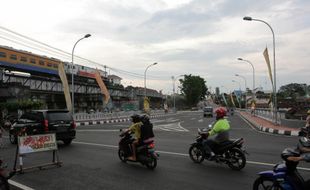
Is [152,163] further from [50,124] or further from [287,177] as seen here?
[50,124]

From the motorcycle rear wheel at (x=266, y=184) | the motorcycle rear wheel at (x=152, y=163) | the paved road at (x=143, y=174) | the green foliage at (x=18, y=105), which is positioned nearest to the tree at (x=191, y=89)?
the green foliage at (x=18, y=105)

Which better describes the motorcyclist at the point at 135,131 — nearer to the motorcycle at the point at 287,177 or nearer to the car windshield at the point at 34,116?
the motorcycle at the point at 287,177

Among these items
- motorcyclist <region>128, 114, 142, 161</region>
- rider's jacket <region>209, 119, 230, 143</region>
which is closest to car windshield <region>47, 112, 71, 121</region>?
A: motorcyclist <region>128, 114, 142, 161</region>

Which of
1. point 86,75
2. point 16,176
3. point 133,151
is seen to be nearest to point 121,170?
point 133,151

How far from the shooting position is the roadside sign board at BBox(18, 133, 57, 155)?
9115mm

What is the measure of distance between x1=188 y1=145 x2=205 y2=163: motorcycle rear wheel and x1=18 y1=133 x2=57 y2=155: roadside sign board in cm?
385

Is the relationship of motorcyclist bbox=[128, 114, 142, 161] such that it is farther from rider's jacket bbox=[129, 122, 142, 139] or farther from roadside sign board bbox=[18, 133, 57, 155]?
roadside sign board bbox=[18, 133, 57, 155]

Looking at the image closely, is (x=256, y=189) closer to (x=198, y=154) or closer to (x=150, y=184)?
(x=150, y=184)

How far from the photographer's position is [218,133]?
30.5 ft

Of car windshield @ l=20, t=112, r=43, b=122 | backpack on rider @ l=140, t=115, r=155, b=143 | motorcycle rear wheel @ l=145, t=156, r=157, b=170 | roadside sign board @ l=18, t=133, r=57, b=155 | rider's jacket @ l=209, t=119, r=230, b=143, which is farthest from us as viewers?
car windshield @ l=20, t=112, r=43, b=122

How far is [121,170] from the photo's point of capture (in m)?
9.36

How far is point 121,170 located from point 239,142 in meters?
3.10

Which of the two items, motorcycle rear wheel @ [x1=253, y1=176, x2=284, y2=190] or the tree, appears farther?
the tree

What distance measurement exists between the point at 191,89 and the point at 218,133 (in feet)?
408
